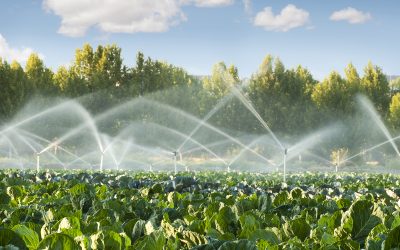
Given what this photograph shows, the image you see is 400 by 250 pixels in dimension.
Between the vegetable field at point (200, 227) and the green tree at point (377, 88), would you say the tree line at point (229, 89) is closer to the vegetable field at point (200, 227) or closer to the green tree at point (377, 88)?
the green tree at point (377, 88)

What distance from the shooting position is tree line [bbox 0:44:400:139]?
41.5 meters

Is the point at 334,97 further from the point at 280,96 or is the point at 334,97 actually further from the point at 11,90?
the point at 11,90

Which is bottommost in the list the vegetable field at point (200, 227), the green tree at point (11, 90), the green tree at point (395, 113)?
the green tree at point (395, 113)

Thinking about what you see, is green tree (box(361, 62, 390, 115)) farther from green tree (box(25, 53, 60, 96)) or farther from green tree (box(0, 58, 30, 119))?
green tree (box(0, 58, 30, 119))

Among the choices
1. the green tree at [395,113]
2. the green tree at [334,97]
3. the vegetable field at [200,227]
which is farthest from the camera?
the green tree at [334,97]

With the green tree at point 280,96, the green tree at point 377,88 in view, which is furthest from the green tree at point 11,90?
the green tree at point 377,88

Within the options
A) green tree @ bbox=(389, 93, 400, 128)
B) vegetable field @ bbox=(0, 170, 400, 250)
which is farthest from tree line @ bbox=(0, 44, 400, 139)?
vegetable field @ bbox=(0, 170, 400, 250)

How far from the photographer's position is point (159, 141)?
4350 centimetres

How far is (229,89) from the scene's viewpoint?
4512 cm

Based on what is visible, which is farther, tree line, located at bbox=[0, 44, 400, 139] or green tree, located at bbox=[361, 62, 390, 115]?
green tree, located at bbox=[361, 62, 390, 115]

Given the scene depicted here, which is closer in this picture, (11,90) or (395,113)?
(11,90)

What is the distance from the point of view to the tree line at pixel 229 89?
41.5m

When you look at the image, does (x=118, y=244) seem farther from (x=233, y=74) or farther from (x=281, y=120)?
(x=233, y=74)

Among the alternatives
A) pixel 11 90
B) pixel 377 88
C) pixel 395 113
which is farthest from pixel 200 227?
pixel 377 88
